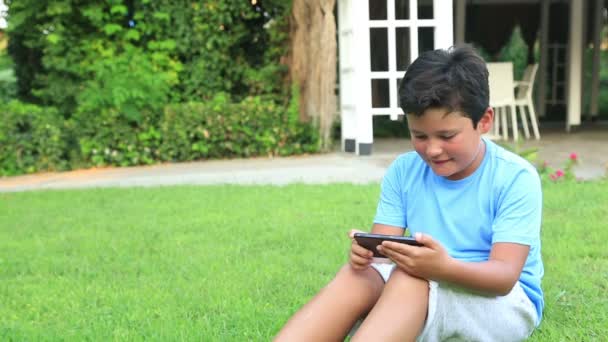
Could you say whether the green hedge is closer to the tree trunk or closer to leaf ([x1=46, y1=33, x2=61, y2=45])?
the tree trunk

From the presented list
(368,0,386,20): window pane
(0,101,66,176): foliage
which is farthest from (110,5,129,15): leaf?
(368,0,386,20): window pane

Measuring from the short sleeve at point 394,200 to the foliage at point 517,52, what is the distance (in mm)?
12183

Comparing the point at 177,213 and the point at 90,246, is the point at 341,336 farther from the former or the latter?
the point at 177,213

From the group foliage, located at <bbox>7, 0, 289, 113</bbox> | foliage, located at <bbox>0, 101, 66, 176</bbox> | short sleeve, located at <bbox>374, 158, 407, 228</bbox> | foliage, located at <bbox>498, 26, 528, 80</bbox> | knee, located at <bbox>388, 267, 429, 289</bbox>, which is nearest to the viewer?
knee, located at <bbox>388, 267, 429, 289</bbox>

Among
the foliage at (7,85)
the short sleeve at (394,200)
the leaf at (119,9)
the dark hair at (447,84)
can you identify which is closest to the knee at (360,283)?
the short sleeve at (394,200)

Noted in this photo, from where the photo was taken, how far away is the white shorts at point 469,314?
211 centimetres

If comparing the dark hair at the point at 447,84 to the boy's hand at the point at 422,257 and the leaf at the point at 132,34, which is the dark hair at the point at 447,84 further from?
the leaf at the point at 132,34

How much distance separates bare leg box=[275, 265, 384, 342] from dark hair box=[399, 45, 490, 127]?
1.89ft

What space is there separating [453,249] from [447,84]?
576 millimetres

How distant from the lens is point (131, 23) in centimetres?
895

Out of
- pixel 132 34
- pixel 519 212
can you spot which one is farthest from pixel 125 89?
pixel 519 212

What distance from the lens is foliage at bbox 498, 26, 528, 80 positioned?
45.6ft

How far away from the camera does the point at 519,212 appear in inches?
84.4

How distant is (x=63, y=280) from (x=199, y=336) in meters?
1.21
